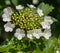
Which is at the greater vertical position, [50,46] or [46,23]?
[46,23]

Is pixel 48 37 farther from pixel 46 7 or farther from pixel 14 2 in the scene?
pixel 14 2

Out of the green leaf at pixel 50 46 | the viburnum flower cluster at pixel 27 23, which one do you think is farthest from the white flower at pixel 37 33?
the green leaf at pixel 50 46

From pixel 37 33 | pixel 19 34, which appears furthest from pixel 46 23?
pixel 19 34

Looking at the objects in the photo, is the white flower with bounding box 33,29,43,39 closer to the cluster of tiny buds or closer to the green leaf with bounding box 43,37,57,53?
the cluster of tiny buds

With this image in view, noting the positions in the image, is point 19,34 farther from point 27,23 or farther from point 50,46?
point 50,46

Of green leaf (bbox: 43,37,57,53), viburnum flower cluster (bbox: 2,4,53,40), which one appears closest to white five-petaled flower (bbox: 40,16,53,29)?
viburnum flower cluster (bbox: 2,4,53,40)

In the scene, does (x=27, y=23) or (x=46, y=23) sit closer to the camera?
(x=27, y=23)

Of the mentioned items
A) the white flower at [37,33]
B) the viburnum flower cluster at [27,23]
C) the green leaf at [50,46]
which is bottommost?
the green leaf at [50,46]

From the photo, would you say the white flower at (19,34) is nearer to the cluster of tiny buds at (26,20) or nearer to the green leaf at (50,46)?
the cluster of tiny buds at (26,20)
